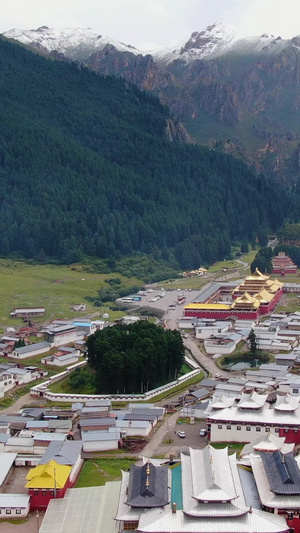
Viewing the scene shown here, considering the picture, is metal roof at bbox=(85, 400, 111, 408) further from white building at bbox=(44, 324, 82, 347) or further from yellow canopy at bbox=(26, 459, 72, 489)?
white building at bbox=(44, 324, 82, 347)

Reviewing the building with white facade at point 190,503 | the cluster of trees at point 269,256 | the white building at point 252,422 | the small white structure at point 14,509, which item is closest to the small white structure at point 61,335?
the white building at point 252,422

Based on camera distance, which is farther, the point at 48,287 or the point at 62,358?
the point at 48,287

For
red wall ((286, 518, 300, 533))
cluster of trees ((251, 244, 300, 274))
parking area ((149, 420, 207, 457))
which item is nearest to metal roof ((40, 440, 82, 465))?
parking area ((149, 420, 207, 457))

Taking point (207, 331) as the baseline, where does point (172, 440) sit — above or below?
above

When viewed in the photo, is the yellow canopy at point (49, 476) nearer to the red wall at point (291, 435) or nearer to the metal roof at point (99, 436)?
the metal roof at point (99, 436)

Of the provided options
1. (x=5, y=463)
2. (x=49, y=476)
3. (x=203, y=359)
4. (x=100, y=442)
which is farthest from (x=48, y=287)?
(x=49, y=476)

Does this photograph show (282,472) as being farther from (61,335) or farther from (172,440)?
(61,335)
